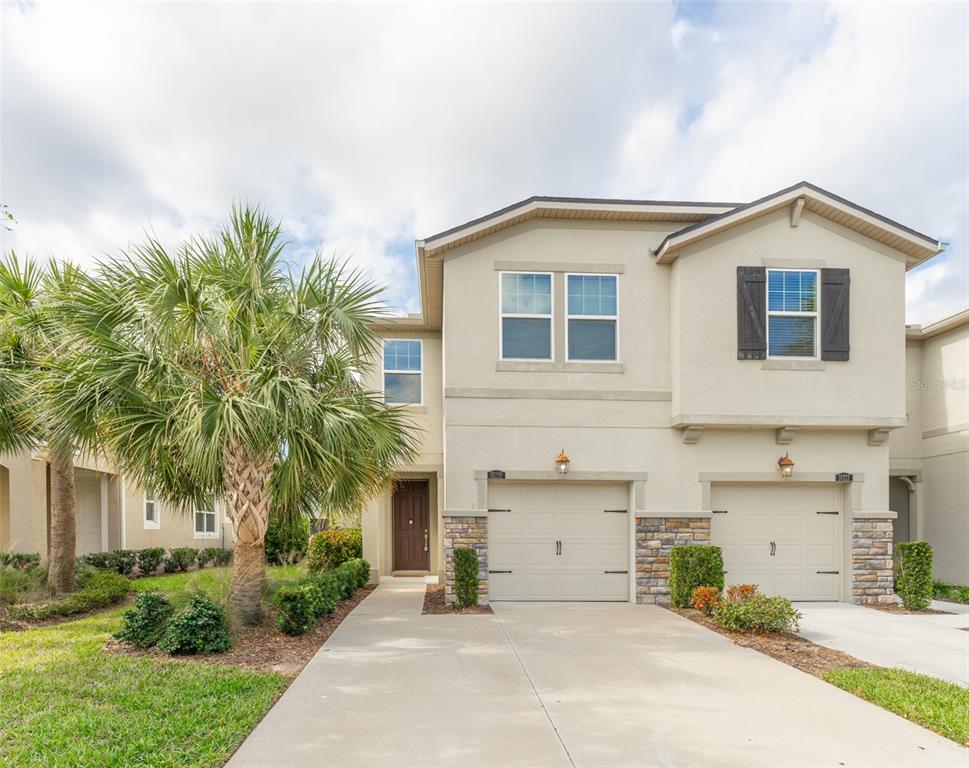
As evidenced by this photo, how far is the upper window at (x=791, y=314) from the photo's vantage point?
1109cm

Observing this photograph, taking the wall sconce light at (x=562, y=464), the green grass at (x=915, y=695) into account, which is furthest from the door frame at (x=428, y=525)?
the green grass at (x=915, y=695)

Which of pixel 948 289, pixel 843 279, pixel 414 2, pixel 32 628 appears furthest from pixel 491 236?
pixel 948 289

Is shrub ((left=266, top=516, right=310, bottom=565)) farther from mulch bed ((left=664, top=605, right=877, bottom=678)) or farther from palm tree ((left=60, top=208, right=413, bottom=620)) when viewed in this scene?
mulch bed ((left=664, top=605, right=877, bottom=678))

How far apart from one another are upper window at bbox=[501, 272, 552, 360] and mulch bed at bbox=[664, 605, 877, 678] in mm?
5255

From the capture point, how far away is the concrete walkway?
7.32 metres

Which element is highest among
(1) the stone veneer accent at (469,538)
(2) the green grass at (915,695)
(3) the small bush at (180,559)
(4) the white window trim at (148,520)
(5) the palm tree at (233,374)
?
(5) the palm tree at (233,374)

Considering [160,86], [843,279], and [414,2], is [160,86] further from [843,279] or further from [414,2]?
[843,279]

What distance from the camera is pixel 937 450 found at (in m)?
13.3

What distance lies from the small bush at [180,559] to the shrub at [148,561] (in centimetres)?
42

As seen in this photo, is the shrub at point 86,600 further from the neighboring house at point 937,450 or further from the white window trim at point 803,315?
the neighboring house at point 937,450

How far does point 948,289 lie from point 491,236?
61.5ft

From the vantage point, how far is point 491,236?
11.4 meters

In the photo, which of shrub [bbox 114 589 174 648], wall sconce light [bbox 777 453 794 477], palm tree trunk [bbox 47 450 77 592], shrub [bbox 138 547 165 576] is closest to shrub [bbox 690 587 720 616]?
wall sconce light [bbox 777 453 794 477]

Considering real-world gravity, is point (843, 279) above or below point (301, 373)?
Result: above
